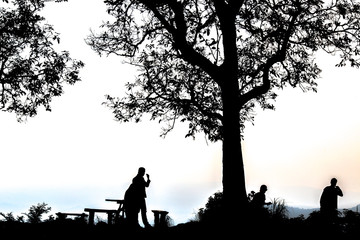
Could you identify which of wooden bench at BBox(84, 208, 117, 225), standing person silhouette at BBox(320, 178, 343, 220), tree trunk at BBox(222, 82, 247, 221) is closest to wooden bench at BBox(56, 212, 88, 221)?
wooden bench at BBox(84, 208, 117, 225)

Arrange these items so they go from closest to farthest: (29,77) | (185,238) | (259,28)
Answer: (185,238)
(259,28)
(29,77)

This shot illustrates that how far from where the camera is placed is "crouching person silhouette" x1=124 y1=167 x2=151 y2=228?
53.3ft

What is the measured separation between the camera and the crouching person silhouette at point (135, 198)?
16.2 metres

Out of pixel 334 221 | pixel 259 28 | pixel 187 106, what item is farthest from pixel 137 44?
pixel 334 221

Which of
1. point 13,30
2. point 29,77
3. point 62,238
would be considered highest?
point 13,30

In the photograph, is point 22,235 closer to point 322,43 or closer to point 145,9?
point 145,9

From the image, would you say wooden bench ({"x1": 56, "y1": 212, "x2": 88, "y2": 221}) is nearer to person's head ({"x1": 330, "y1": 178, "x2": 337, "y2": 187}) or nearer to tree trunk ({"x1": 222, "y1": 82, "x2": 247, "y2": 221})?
tree trunk ({"x1": 222, "y1": 82, "x2": 247, "y2": 221})

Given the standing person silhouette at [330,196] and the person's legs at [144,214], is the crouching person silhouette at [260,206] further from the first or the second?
the person's legs at [144,214]

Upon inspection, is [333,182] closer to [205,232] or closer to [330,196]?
[330,196]

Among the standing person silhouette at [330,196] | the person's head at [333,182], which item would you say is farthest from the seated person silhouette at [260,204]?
the person's head at [333,182]

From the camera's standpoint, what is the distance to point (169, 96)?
2231cm

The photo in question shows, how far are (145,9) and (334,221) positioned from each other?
1339 cm

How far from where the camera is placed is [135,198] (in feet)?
53.4

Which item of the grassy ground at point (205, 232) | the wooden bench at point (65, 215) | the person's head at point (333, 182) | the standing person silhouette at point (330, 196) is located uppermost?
the person's head at point (333, 182)
